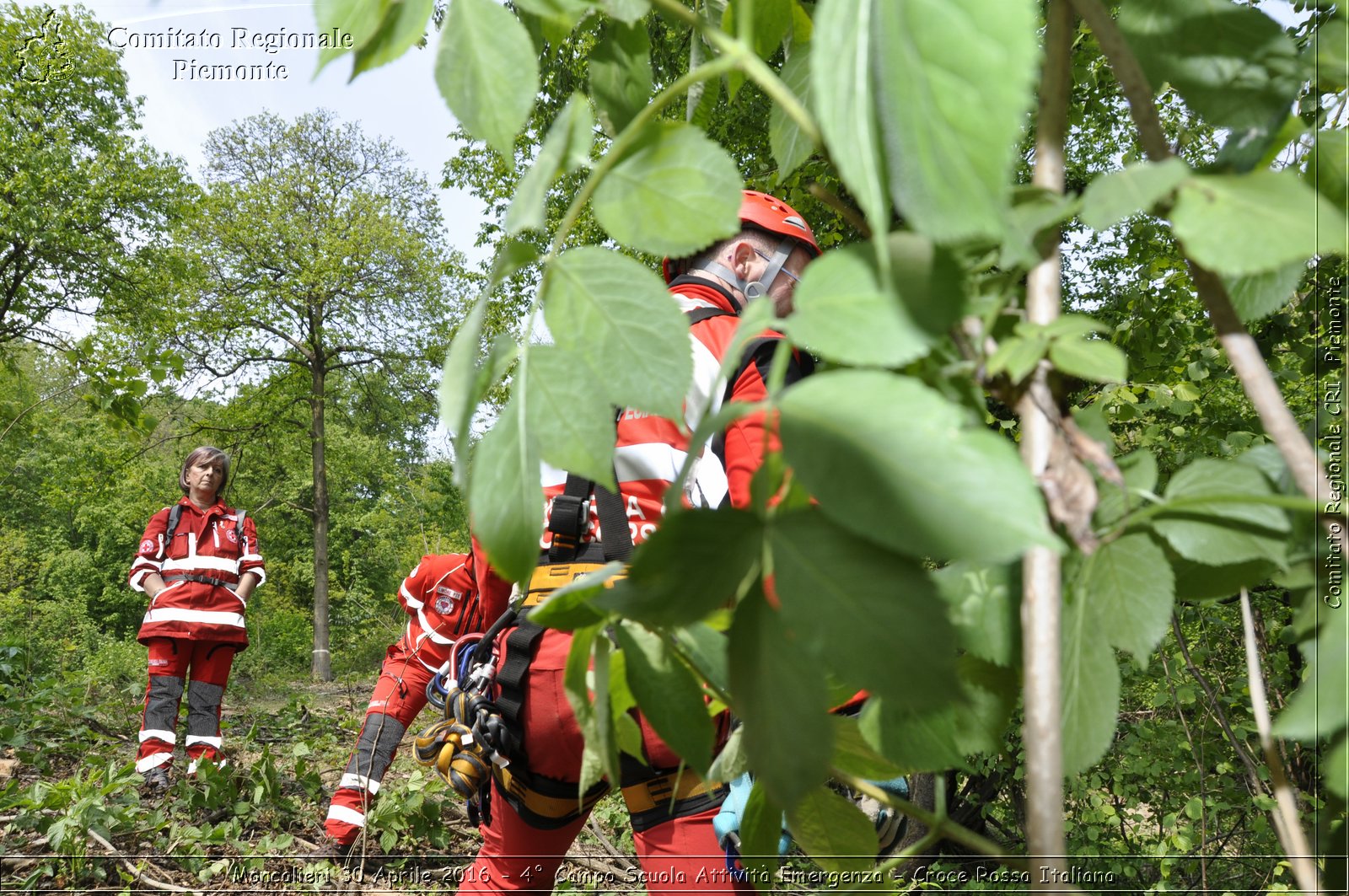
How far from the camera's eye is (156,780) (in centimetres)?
529

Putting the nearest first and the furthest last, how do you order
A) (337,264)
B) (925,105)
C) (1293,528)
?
(925,105) < (1293,528) < (337,264)

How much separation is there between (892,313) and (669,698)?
23 cm

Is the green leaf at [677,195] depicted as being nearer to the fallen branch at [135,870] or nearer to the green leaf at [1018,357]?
the green leaf at [1018,357]

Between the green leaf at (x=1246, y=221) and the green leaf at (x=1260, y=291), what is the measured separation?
0.43ft

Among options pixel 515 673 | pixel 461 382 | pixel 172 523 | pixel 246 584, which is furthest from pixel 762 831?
pixel 172 523

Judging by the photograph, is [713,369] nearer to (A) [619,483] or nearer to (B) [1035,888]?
(A) [619,483]

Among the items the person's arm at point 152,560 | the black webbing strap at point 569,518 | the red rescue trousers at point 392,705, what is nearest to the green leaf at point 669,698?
the black webbing strap at point 569,518

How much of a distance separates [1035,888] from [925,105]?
0.23m

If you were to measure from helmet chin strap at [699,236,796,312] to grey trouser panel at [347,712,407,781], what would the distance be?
7.32 ft

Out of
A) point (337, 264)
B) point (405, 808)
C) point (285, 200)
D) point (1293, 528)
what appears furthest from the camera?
point (285, 200)

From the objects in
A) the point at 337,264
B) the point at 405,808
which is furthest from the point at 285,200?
the point at 405,808

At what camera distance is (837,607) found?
0.24 meters

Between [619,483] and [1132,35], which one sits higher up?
[619,483]

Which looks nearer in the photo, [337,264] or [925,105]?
[925,105]
